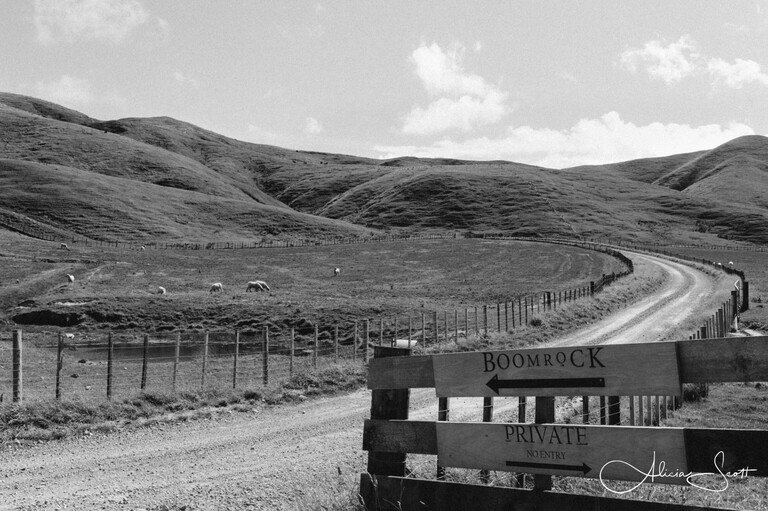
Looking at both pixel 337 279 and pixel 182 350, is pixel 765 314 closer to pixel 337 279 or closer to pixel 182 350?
pixel 182 350

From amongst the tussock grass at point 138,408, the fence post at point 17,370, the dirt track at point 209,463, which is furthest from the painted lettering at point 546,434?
the fence post at point 17,370

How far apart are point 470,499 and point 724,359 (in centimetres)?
275

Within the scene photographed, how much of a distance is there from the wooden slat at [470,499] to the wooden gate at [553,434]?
0.4 inches

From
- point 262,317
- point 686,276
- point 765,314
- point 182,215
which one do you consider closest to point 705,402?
point 765,314

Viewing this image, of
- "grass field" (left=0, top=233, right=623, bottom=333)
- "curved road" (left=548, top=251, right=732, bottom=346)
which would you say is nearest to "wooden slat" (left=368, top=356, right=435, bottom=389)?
"curved road" (left=548, top=251, right=732, bottom=346)

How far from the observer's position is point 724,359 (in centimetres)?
552

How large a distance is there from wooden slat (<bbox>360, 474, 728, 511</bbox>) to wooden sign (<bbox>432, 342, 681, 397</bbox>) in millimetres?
927

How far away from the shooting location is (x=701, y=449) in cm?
545

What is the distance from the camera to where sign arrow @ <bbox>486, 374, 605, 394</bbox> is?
6.14 metres

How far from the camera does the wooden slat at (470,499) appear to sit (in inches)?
225

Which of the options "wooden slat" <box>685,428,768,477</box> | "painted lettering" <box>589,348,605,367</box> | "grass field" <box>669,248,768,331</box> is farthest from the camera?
"grass field" <box>669,248,768,331</box>

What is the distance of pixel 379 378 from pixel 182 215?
153m

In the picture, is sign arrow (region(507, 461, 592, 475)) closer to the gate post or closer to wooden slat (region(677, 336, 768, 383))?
wooden slat (region(677, 336, 768, 383))

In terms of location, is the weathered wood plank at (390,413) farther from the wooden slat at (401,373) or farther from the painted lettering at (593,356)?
the painted lettering at (593,356)
